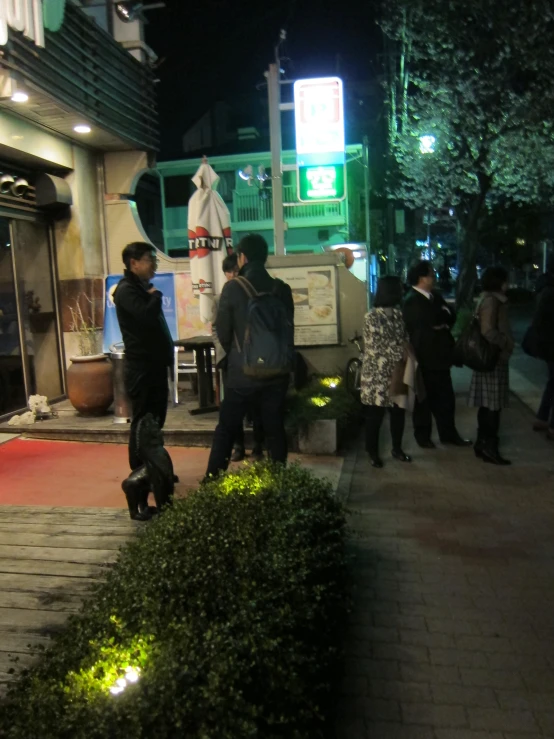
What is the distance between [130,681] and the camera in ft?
6.87

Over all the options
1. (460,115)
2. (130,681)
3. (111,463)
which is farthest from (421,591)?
(460,115)

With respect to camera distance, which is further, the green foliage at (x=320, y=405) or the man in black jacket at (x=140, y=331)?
the green foliage at (x=320, y=405)

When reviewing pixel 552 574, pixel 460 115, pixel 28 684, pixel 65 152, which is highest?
pixel 460 115

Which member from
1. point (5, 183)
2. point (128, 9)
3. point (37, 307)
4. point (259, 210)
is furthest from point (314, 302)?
point (259, 210)

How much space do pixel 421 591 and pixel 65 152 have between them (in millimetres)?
7465

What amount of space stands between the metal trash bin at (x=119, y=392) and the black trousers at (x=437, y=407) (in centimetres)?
316

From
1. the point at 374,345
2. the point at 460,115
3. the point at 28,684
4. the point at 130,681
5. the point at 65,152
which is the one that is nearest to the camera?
the point at 130,681

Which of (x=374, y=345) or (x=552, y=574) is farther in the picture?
(x=374, y=345)

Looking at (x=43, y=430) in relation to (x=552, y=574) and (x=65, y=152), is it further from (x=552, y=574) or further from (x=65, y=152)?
(x=552, y=574)

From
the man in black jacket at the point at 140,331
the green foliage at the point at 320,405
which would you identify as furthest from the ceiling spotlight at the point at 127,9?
the man in black jacket at the point at 140,331

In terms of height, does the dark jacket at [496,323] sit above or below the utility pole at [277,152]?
below

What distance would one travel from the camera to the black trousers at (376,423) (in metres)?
6.43

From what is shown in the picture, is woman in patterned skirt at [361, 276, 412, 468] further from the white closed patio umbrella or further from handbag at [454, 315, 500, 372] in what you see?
the white closed patio umbrella

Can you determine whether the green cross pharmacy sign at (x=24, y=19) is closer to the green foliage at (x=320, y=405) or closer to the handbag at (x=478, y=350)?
the green foliage at (x=320, y=405)
